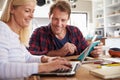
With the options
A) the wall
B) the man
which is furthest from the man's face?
the wall

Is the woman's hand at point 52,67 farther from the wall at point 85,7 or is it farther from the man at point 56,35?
the wall at point 85,7

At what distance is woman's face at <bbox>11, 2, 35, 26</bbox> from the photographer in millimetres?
1093

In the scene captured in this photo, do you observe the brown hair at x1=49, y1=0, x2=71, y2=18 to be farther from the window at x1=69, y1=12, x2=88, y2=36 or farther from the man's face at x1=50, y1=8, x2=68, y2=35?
the window at x1=69, y1=12, x2=88, y2=36

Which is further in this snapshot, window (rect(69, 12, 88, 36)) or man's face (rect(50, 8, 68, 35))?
window (rect(69, 12, 88, 36))

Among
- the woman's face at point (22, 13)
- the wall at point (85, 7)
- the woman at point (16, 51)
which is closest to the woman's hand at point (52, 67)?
the woman at point (16, 51)

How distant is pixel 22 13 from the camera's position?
1104 millimetres

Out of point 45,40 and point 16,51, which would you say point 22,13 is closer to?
point 16,51

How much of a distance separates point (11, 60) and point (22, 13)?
0.28 meters

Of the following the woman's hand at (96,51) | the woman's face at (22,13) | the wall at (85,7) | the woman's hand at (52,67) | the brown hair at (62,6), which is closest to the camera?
the woman's hand at (52,67)

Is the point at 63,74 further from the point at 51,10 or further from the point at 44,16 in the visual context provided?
the point at 44,16

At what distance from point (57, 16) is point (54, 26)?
106 millimetres

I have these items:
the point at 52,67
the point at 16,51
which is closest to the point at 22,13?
the point at 16,51

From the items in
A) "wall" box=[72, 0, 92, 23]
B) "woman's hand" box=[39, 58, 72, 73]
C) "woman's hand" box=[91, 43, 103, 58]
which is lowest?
"woman's hand" box=[91, 43, 103, 58]

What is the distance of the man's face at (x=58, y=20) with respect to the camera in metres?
1.72
